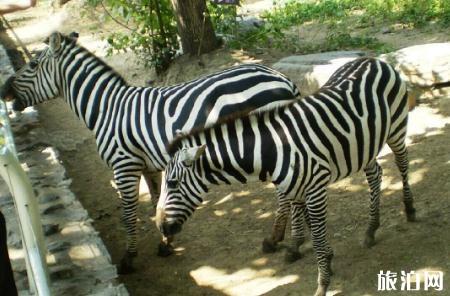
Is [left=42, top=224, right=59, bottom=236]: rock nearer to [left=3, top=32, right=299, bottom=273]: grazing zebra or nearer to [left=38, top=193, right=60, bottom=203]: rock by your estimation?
[left=38, top=193, right=60, bottom=203]: rock

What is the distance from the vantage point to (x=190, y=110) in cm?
541

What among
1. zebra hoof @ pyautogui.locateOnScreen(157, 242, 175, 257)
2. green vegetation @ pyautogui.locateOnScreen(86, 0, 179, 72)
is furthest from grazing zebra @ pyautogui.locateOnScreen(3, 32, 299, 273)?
green vegetation @ pyautogui.locateOnScreen(86, 0, 179, 72)

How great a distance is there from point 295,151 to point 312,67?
4200 millimetres

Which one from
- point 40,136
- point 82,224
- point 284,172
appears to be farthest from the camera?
point 40,136

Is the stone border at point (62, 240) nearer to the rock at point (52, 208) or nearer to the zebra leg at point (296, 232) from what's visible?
the rock at point (52, 208)

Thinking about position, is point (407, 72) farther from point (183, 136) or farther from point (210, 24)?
point (183, 136)

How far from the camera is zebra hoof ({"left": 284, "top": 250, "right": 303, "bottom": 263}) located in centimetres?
529

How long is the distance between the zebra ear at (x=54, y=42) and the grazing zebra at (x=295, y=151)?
7.20 ft

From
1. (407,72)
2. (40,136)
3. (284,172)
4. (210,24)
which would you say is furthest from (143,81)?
(284,172)

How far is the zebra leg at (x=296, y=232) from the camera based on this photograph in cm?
502

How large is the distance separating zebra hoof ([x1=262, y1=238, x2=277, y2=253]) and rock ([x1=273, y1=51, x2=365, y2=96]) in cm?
315

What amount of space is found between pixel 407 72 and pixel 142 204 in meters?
3.97

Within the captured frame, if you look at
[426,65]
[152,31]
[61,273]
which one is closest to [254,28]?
[152,31]

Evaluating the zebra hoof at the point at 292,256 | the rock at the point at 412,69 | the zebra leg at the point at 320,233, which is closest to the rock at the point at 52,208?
the zebra hoof at the point at 292,256
